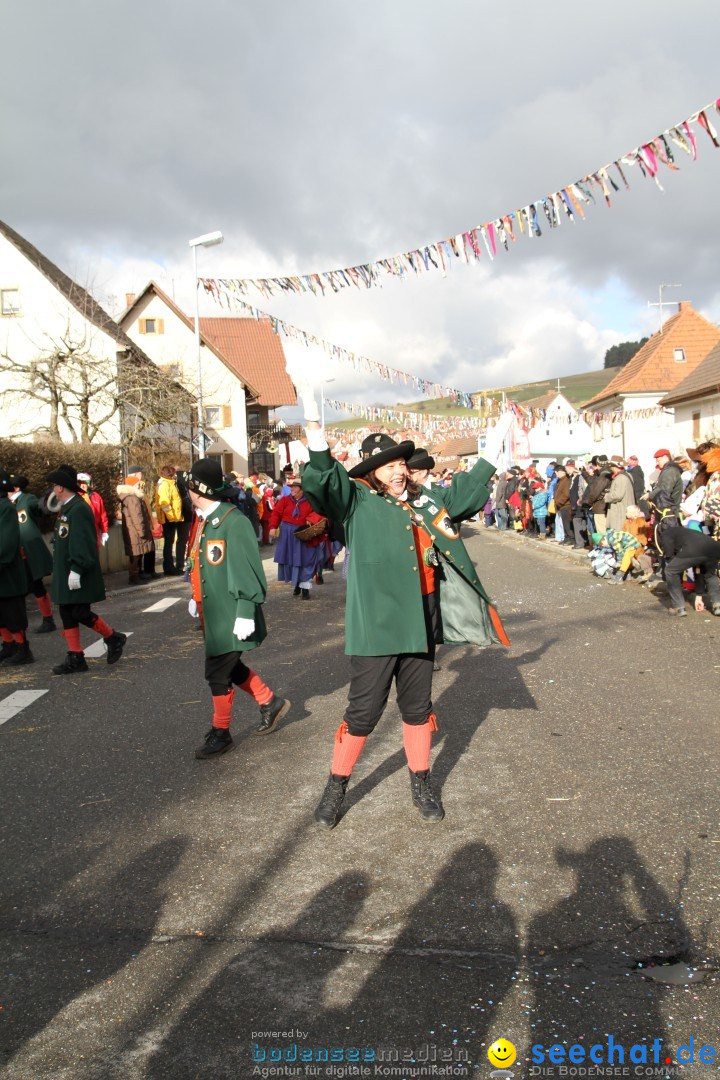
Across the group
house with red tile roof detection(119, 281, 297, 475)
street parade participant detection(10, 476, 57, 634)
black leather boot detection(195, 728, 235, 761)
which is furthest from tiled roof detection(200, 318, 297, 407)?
black leather boot detection(195, 728, 235, 761)

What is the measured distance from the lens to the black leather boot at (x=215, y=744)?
5215 millimetres

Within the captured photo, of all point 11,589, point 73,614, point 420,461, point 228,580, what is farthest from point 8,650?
point 420,461

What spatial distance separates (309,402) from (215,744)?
94.5 inches

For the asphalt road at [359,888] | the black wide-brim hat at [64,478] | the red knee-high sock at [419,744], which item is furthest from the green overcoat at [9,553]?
the red knee-high sock at [419,744]

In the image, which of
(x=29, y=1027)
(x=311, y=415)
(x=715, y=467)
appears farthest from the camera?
(x=715, y=467)

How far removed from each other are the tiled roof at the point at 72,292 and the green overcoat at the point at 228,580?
1083 inches

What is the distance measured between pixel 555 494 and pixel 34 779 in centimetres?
1643

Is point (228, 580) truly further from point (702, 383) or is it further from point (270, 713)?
point (702, 383)

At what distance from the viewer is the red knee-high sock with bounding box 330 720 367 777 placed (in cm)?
414

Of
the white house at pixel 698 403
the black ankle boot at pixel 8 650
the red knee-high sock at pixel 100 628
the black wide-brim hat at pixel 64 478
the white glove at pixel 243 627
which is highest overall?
the white house at pixel 698 403

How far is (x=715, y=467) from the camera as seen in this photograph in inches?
403

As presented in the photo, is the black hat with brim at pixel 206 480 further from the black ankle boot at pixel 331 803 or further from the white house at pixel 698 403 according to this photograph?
the white house at pixel 698 403

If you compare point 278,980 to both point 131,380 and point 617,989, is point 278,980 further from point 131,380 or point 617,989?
point 131,380

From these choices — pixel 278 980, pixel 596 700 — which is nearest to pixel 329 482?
pixel 278 980
